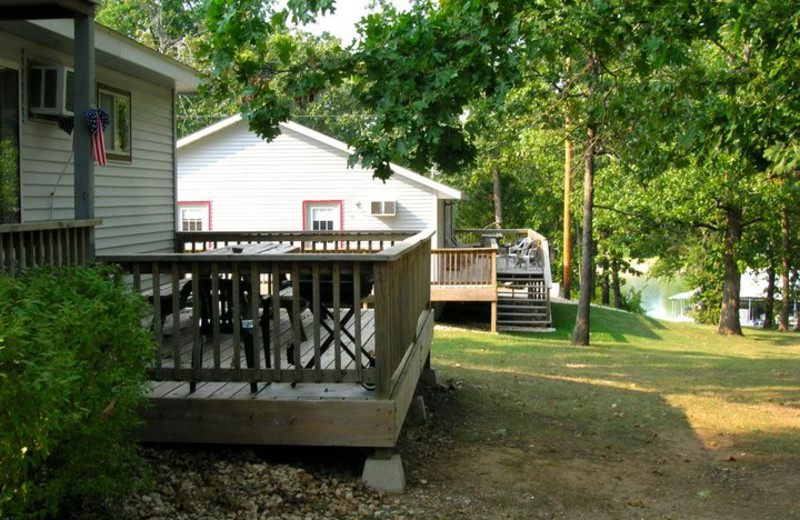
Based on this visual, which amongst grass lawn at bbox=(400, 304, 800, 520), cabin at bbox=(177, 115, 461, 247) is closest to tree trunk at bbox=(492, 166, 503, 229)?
cabin at bbox=(177, 115, 461, 247)

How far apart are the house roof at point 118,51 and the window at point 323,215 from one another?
15452 millimetres

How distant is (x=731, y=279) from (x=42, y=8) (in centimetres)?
2735

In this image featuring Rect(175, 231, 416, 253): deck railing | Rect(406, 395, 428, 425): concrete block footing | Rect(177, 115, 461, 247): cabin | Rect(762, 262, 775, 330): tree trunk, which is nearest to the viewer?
Rect(406, 395, 428, 425): concrete block footing

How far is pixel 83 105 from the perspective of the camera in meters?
6.10

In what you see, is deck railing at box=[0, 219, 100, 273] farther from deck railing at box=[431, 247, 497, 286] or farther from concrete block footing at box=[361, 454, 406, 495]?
deck railing at box=[431, 247, 497, 286]

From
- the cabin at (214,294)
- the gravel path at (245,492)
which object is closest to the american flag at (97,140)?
the cabin at (214,294)

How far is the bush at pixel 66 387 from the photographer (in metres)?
3.15

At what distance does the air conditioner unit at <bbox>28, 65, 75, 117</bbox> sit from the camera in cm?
768

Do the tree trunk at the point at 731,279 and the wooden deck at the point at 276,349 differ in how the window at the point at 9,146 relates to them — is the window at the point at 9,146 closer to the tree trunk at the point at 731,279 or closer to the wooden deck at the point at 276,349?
the wooden deck at the point at 276,349

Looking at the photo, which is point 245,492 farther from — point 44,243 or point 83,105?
point 83,105

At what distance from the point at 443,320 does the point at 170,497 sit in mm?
19199

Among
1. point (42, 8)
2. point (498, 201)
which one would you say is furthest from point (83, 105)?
point (498, 201)

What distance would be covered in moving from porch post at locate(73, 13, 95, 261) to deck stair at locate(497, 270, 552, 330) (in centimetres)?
1793

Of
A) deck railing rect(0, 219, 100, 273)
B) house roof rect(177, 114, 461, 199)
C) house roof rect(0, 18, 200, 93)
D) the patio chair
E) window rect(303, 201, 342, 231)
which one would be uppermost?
house roof rect(177, 114, 461, 199)
